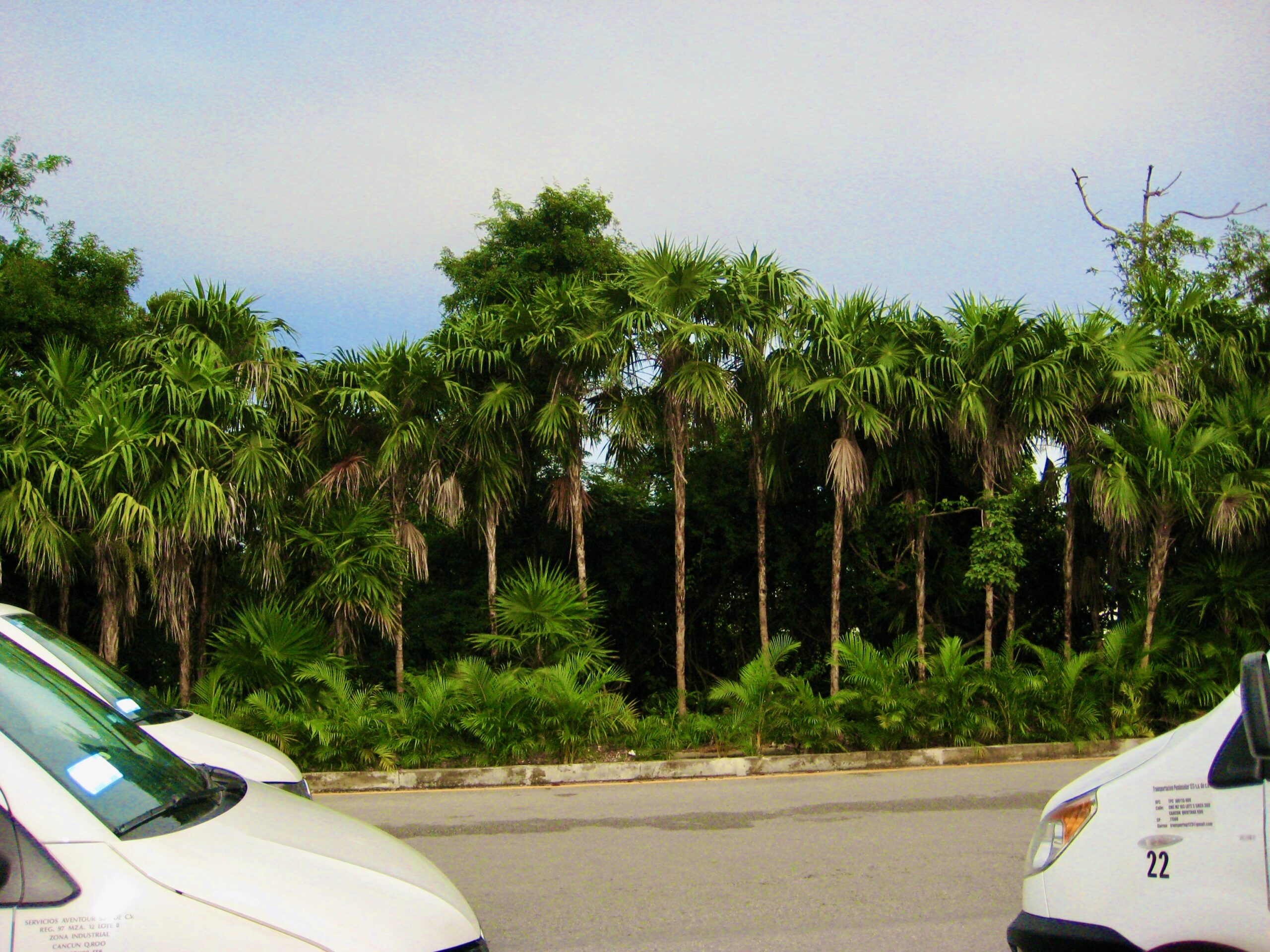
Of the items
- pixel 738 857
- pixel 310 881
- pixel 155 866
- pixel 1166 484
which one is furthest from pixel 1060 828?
pixel 1166 484

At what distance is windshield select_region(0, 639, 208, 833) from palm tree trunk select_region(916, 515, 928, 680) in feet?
41.6

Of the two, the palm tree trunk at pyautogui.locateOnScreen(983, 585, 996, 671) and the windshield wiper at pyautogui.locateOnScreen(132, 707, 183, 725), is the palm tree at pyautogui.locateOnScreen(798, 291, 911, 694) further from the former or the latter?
the windshield wiper at pyautogui.locateOnScreen(132, 707, 183, 725)

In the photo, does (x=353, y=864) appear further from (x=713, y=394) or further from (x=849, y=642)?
(x=713, y=394)

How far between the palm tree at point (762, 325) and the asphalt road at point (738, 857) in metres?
4.92

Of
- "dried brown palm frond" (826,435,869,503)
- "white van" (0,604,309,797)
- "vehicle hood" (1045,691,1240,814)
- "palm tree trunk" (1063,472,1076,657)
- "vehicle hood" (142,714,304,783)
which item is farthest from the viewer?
"palm tree trunk" (1063,472,1076,657)

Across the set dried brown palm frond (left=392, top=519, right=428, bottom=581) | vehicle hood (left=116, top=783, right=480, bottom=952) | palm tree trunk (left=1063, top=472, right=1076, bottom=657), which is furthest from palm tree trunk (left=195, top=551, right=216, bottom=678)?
palm tree trunk (left=1063, top=472, right=1076, bottom=657)

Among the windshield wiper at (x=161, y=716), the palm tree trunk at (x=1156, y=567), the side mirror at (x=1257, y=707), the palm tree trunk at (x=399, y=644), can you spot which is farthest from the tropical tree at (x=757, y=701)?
the side mirror at (x=1257, y=707)

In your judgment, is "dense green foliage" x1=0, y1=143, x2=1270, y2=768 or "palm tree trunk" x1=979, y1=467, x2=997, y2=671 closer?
"dense green foliage" x1=0, y1=143, x2=1270, y2=768

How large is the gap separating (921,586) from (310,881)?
13579 mm

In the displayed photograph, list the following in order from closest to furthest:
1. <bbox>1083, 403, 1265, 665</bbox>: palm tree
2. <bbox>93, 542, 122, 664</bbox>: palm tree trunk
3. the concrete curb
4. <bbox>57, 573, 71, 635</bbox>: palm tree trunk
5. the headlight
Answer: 1. the headlight
2. the concrete curb
3. <bbox>93, 542, 122, 664</bbox>: palm tree trunk
4. <bbox>1083, 403, 1265, 665</bbox>: palm tree
5. <bbox>57, 573, 71, 635</bbox>: palm tree trunk

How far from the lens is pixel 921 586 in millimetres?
15508

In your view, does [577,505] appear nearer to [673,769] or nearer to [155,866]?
[673,769]

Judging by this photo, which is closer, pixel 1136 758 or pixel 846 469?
pixel 1136 758

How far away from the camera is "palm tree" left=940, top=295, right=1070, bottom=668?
47.6ft
